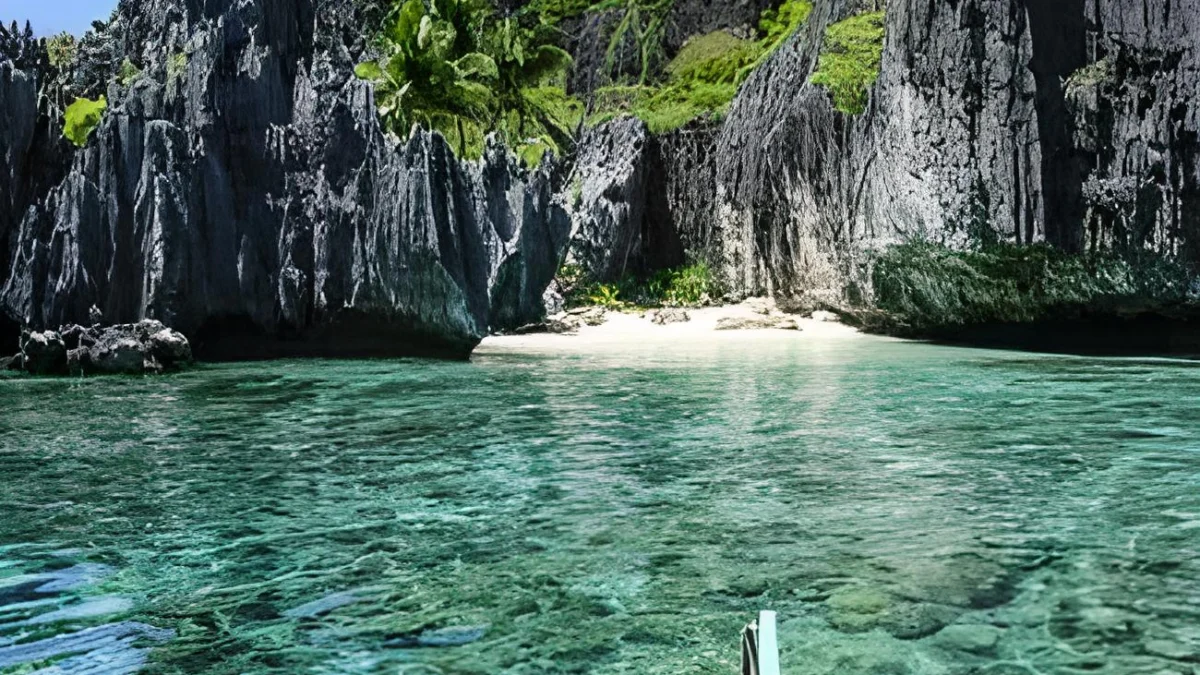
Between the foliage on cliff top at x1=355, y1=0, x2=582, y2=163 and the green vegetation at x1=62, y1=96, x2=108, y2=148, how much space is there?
757cm

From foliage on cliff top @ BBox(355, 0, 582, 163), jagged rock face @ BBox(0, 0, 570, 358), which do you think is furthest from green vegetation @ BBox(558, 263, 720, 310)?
jagged rock face @ BBox(0, 0, 570, 358)

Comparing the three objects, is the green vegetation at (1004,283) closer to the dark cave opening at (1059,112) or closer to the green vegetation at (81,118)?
the dark cave opening at (1059,112)

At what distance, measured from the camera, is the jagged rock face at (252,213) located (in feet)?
Result: 61.0

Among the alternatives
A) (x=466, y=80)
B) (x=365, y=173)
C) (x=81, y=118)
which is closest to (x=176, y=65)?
(x=81, y=118)

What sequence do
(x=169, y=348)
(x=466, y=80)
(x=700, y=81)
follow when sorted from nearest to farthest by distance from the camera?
(x=169, y=348)
(x=466, y=80)
(x=700, y=81)

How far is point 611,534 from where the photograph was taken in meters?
6.14

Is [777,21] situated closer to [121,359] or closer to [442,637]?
[121,359]

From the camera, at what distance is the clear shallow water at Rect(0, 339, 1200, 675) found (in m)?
4.36

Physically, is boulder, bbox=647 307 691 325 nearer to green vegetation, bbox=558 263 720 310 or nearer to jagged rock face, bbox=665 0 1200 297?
green vegetation, bbox=558 263 720 310

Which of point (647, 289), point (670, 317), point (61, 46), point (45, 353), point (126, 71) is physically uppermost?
point (61, 46)

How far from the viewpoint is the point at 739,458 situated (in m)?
8.66

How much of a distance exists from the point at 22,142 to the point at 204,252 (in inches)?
191

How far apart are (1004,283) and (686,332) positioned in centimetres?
822

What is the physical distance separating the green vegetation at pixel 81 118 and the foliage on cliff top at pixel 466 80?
7.57 metres
